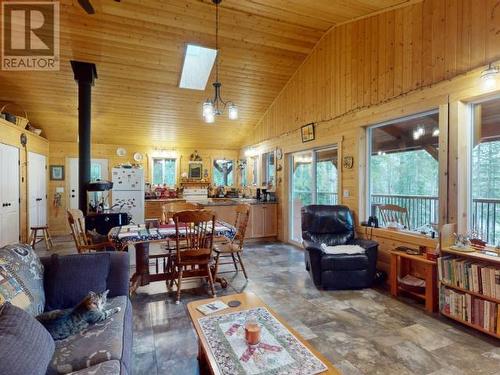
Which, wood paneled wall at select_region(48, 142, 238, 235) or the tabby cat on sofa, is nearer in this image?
the tabby cat on sofa

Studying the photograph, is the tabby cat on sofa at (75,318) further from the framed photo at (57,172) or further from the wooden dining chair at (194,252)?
the framed photo at (57,172)

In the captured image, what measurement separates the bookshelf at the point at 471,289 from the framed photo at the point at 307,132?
2.88 metres

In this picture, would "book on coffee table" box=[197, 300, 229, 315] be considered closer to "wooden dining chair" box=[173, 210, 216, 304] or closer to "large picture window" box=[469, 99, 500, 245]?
"wooden dining chair" box=[173, 210, 216, 304]

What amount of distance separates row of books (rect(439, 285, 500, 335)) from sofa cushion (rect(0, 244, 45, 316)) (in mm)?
3305

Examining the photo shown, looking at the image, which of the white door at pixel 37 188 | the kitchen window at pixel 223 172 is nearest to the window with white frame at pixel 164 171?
the kitchen window at pixel 223 172

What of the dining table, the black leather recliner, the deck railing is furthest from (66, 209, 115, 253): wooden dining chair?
the deck railing

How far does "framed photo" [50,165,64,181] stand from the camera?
6941 mm

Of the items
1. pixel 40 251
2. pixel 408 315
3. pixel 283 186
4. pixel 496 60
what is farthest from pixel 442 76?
pixel 40 251

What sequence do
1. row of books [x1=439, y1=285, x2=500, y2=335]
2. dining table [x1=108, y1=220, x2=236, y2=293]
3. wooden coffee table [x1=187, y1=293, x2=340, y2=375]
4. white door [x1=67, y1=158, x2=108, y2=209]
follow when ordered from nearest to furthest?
wooden coffee table [x1=187, y1=293, x2=340, y2=375], row of books [x1=439, y1=285, x2=500, y2=335], dining table [x1=108, y1=220, x2=236, y2=293], white door [x1=67, y1=158, x2=108, y2=209]

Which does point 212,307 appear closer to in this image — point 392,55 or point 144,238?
point 144,238

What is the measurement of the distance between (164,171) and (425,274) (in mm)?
6660

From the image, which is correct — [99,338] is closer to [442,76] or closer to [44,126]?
[442,76]

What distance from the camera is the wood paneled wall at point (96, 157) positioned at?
6.93 meters

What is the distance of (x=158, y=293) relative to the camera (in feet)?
10.8
